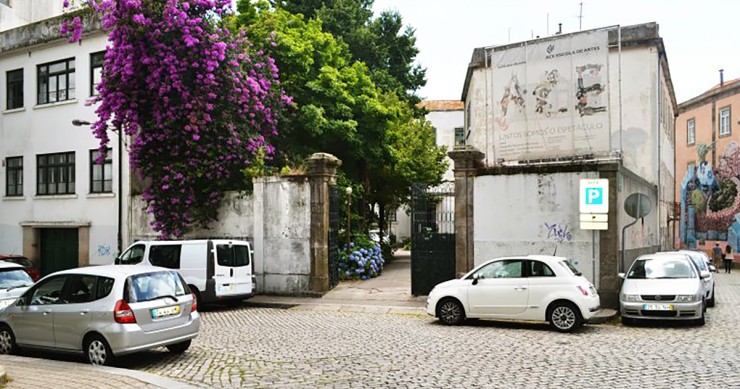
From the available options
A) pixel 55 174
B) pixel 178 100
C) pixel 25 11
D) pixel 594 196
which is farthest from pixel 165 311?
pixel 25 11

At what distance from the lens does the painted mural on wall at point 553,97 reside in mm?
20453

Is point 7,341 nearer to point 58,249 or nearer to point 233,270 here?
point 233,270

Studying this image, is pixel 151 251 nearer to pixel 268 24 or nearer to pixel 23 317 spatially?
pixel 23 317

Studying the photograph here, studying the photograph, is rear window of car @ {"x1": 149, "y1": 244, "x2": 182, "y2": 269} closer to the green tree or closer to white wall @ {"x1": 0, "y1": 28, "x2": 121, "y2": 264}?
white wall @ {"x1": 0, "y1": 28, "x2": 121, "y2": 264}

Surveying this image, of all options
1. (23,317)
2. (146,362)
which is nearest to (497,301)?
(146,362)

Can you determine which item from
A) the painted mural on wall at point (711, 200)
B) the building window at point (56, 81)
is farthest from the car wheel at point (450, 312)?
the painted mural on wall at point (711, 200)

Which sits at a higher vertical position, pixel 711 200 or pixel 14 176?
pixel 14 176

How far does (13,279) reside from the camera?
13.0 metres

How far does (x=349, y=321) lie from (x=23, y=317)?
6670mm

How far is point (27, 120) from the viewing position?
2666 centimetres

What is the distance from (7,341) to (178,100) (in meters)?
10.6

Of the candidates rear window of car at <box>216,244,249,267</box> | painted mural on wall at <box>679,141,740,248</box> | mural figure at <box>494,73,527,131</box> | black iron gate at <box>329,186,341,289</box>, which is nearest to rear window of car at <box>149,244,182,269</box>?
rear window of car at <box>216,244,249,267</box>

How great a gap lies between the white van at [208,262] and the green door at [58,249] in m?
9.32

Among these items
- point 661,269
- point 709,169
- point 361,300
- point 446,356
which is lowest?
point 361,300
